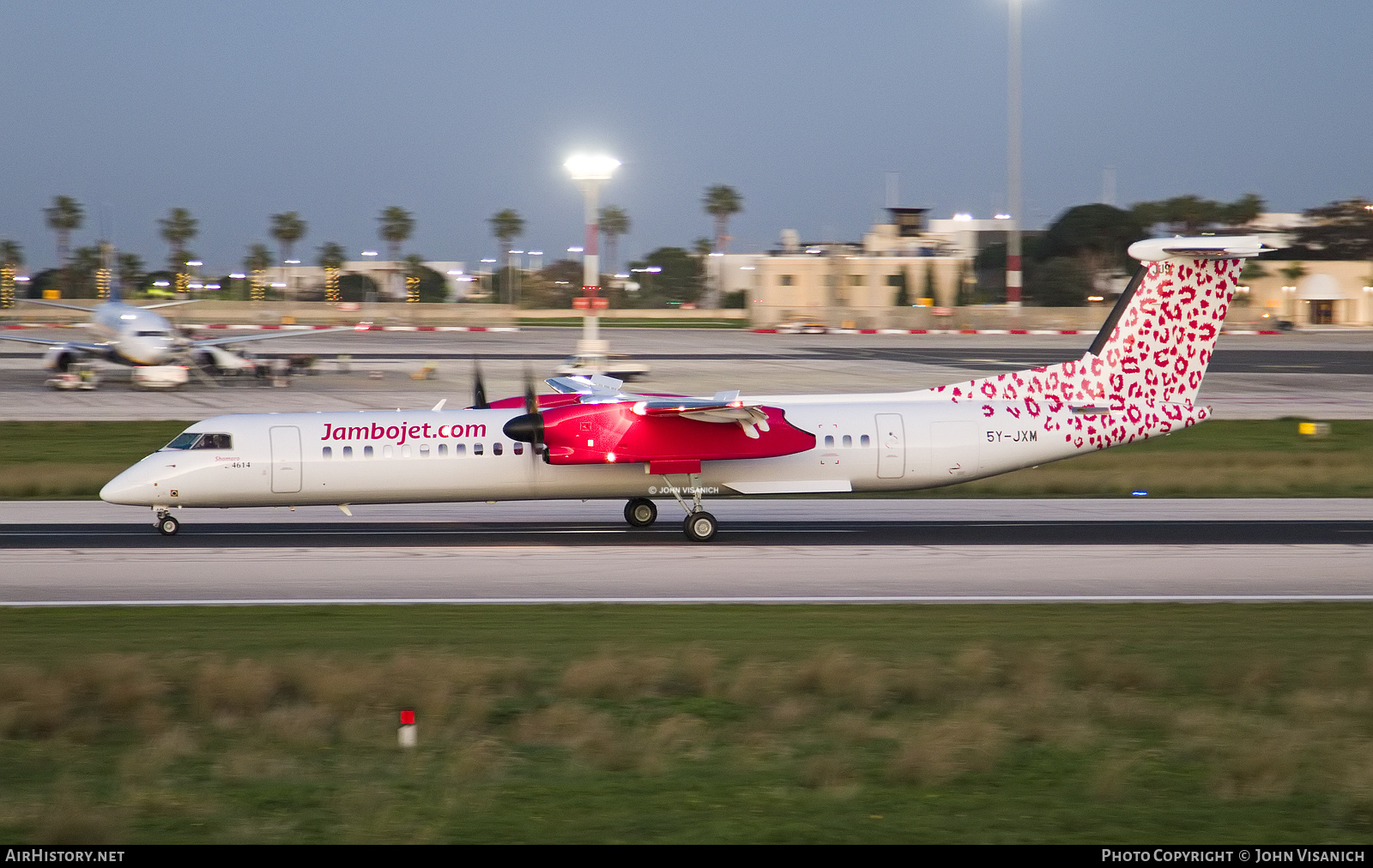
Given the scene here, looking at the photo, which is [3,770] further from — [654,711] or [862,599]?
[862,599]

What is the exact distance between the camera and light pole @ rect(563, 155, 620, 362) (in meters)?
35.9

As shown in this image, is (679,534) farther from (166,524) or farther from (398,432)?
(166,524)

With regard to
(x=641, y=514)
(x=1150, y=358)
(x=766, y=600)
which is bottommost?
(x=766, y=600)

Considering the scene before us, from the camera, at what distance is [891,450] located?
2517cm

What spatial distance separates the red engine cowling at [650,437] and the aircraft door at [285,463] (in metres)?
4.62

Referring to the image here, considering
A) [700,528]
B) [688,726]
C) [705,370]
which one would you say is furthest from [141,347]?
[688,726]

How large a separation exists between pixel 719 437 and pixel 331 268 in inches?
5694

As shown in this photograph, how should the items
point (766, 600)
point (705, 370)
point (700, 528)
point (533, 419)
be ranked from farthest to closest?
point (705, 370) < point (700, 528) < point (533, 419) < point (766, 600)

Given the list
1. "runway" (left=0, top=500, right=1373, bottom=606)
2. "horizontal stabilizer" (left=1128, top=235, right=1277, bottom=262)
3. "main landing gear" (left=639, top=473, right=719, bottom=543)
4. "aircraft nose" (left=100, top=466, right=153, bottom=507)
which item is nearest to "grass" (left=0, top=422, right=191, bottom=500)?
"runway" (left=0, top=500, right=1373, bottom=606)

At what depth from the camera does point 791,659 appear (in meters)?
15.3

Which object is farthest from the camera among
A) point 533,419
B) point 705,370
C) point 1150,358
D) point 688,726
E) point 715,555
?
point 705,370

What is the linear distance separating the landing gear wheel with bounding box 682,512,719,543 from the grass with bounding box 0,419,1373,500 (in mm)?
8559

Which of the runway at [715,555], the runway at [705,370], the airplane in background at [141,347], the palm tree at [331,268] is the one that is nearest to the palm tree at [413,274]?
the palm tree at [331,268]
